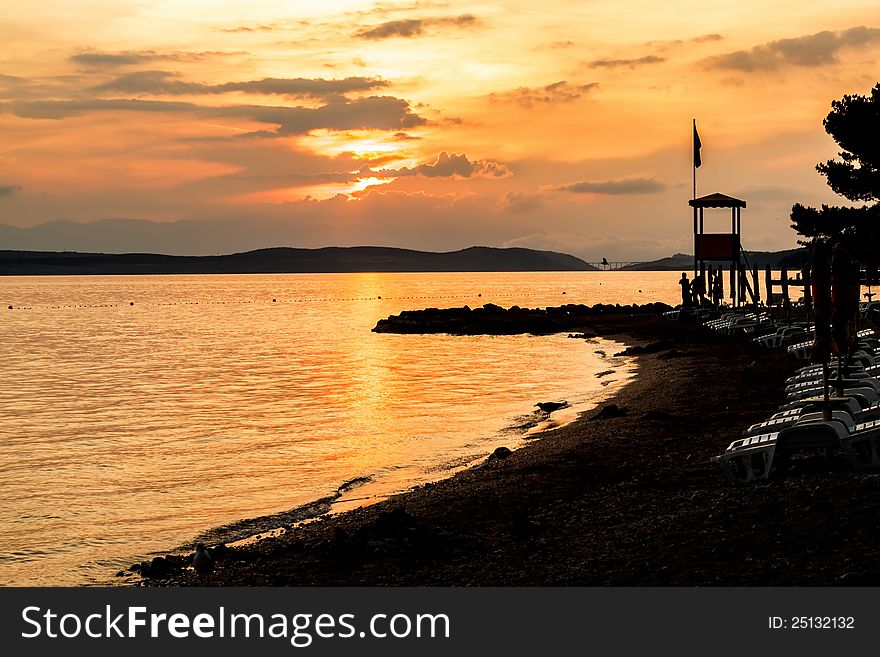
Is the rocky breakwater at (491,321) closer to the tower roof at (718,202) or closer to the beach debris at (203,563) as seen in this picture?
the tower roof at (718,202)

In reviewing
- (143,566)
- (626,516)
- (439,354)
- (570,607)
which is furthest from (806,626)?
(439,354)

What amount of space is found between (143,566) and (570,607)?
232 inches

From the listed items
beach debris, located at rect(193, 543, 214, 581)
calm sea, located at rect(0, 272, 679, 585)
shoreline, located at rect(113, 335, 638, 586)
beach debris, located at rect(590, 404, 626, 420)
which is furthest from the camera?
beach debris, located at rect(590, 404, 626, 420)

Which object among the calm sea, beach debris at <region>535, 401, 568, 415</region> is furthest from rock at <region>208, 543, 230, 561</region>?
beach debris at <region>535, 401, 568, 415</region>

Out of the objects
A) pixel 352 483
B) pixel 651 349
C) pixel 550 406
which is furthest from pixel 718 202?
pixel 352 483

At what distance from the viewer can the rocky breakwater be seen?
199 ft

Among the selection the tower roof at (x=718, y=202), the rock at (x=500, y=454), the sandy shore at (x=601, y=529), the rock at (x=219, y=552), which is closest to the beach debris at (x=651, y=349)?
the tower roof at (x=718, y=202)

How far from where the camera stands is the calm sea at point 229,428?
559 inches

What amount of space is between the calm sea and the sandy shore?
2.27 metres

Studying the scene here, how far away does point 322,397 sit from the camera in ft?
99.4

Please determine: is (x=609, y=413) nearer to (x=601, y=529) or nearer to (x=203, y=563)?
(x=601, y=529)

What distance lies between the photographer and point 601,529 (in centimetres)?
1013

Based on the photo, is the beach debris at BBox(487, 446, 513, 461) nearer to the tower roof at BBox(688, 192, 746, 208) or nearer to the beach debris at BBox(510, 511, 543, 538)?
the beach debris at BBox(510, 511, 543, 538)

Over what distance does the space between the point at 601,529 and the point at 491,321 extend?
53.0 m
